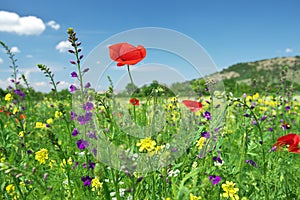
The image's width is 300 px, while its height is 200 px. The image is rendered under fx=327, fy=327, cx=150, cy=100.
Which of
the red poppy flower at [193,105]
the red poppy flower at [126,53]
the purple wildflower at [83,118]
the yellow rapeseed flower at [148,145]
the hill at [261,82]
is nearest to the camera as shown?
the yellow rapeseed flower at [148,145]

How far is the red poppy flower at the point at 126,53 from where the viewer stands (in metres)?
2.18

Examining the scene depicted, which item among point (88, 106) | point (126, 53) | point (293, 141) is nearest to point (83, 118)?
point (88, 106)

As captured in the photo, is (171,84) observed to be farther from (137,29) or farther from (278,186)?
(278,186)

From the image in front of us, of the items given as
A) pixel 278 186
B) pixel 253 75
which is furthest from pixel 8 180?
pixel 253 75

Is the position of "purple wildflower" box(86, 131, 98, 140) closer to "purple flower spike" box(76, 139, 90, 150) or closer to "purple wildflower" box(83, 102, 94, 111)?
"purple flower spike" box(76, 139, 90, 150)

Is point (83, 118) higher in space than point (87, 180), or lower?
higher

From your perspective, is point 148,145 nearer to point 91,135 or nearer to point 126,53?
point 126,53

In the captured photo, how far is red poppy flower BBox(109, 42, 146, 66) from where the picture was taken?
7.15 ft

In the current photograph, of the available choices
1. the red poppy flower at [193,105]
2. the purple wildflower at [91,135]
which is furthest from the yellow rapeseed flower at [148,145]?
the red poppy flower at [193,105]

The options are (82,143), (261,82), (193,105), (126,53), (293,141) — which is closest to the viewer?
(293,141)

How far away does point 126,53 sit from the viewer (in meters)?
2.20

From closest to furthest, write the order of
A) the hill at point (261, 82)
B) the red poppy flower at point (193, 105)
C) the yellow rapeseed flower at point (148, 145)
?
the yellow rapeseed flower at point (148, 145) → the hill at point (261, 82) → the red poppy flower at point (193, 105)

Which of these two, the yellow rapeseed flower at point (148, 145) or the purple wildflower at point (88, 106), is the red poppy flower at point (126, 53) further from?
the yellow rapeseed flower at point (148, 145)

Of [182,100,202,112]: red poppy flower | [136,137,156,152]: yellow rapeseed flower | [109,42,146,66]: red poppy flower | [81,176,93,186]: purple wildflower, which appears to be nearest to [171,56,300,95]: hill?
[182,100,202,112]: red poppy flower
